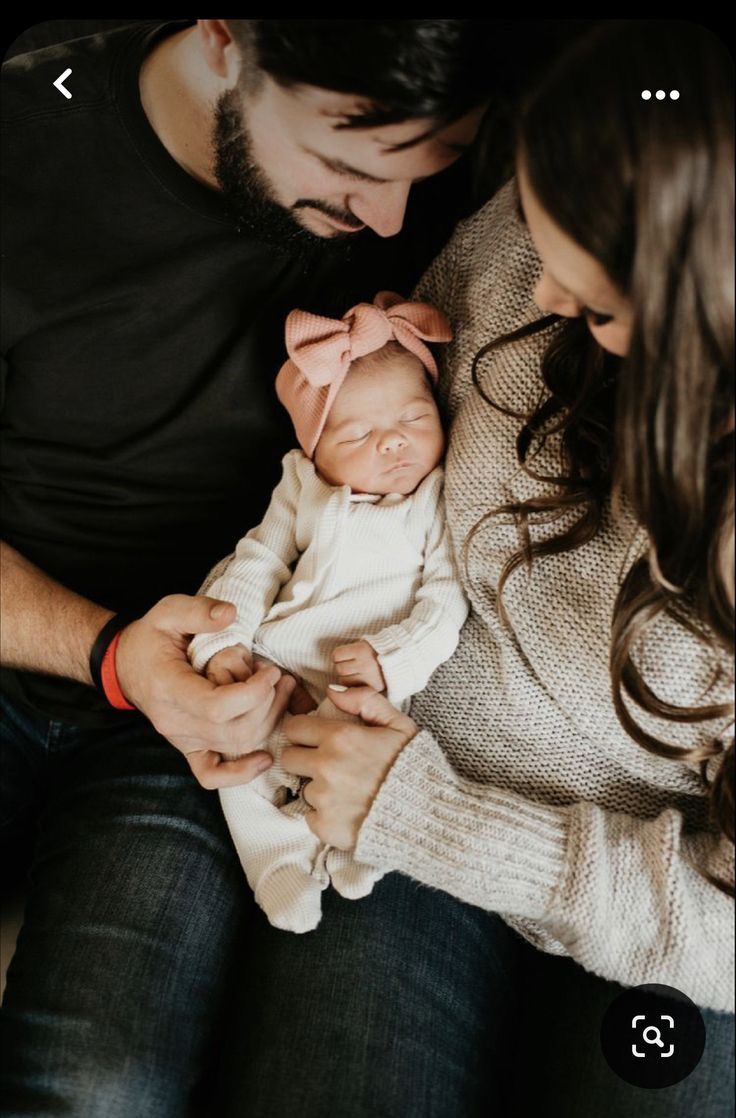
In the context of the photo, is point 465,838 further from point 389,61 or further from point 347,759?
point 389,61

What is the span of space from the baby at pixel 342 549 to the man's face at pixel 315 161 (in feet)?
0.40

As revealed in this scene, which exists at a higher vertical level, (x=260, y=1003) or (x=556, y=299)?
(x=556, y=299)

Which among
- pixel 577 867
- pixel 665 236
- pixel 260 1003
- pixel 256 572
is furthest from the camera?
pixel 256 572

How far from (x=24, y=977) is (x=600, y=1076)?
0.65m

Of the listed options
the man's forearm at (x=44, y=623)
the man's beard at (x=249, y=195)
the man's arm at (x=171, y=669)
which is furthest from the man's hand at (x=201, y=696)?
the man's beard at (x=249, y=195)

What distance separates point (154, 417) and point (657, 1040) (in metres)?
0.95

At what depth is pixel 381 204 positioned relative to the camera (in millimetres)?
1032

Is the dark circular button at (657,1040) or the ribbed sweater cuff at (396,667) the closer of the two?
the dark circular button at (657,1040)

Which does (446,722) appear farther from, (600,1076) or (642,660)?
(600,1076)

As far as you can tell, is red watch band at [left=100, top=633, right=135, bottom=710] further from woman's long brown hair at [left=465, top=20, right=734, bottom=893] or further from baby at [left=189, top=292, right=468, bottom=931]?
woman's long brown hair at [left=465, top=20, right=734, bottom=893]

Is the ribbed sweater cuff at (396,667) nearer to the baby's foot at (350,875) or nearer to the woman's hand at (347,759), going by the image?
the woman's hand at (347,759)

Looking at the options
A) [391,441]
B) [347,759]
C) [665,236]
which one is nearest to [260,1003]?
[347,759]

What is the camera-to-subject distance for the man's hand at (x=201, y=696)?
3.46ft

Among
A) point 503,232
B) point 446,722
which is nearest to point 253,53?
point 503,232
